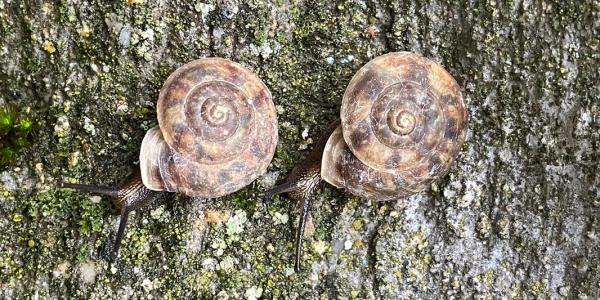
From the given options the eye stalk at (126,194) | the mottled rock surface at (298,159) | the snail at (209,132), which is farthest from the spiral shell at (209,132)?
the mottled rock surface at (298,159)

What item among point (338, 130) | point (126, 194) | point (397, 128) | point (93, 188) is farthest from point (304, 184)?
point (93, 188)

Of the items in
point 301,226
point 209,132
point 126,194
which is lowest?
point 301,226

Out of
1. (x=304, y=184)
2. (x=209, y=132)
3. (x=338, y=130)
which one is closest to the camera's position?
(x=209, y=132)

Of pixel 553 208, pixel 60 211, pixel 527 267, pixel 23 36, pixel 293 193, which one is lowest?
pixel 527 267

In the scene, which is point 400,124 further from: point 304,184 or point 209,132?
point 209,132

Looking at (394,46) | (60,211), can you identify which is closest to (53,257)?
(60,211)

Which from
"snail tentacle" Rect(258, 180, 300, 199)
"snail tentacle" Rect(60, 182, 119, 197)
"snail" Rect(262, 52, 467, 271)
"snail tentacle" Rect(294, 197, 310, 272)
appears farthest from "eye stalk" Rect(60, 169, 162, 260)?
"snail" Rect(262, 52, 467, 271)

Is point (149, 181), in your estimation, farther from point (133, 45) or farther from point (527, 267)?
point (527, 267)

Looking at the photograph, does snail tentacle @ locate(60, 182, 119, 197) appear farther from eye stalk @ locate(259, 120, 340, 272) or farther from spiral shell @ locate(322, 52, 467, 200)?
spiral shell @ locate(322, 52, 467, 200)

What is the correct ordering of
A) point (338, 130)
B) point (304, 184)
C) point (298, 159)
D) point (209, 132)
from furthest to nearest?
point (298, 159) → point (304, 184) → point (338, 130) → point (209, 132)
